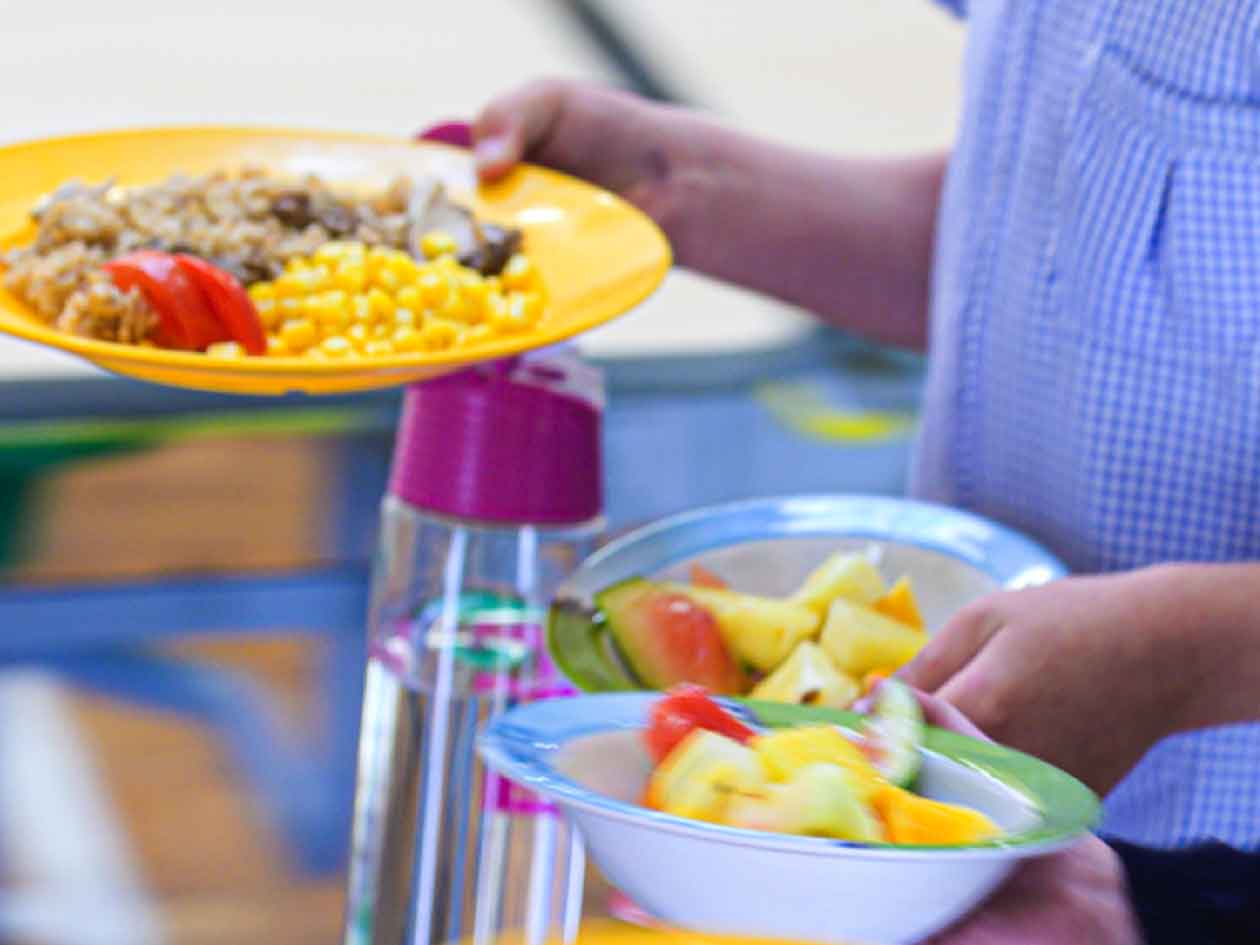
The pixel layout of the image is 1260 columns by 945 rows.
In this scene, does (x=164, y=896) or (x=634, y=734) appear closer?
(x=634, y=734)

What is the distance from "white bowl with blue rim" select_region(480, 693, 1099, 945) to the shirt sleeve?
5 centimetres

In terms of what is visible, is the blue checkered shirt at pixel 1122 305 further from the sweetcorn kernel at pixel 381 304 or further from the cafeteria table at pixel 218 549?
the cafeteria table at pixel 218 549

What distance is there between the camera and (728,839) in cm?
50

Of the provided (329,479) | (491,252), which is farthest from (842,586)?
(329,479)

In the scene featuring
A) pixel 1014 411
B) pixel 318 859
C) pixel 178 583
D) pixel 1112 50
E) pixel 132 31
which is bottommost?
pixel 318 859

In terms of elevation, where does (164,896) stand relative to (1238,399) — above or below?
below

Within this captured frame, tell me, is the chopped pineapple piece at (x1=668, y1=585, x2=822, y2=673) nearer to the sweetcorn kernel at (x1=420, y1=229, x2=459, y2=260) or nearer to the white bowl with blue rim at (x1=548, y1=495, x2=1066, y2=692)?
the white bowl with blue rim at (x1=548, y1=495, x2=1066, y2=692)

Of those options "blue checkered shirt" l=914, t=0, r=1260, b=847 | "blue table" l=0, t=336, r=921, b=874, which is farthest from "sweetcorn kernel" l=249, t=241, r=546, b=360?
"blue table" l=0, t=336, r=921, b=874

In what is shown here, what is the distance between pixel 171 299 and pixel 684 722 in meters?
0.38

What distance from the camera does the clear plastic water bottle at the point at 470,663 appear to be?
2.81ft

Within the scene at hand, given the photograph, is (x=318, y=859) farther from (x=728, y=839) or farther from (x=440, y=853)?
(x=728, y=839)

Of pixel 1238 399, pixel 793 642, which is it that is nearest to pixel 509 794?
pixel 793 642

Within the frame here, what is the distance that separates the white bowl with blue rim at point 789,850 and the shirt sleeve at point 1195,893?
49 millimetres

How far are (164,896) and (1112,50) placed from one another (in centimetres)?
147
